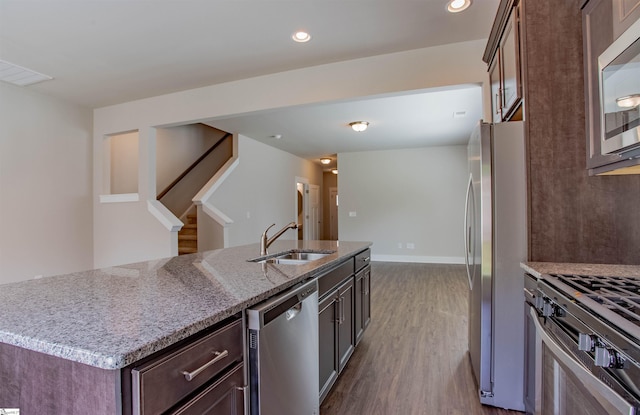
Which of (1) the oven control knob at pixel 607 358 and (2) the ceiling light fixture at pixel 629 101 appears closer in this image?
(1) the oven control knob at pixel 607 358

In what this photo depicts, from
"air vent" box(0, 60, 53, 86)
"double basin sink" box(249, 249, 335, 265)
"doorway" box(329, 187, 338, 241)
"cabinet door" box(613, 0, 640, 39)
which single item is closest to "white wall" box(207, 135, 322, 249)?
"air vent" box(0, 60, 53, 86)

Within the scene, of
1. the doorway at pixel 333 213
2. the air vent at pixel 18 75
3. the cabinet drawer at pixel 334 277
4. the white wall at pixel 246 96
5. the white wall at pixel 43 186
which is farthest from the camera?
the doorway at pixel 333 213

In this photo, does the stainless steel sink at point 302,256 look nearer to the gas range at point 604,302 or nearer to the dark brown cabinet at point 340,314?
the dark brown cabinet at point 340,314

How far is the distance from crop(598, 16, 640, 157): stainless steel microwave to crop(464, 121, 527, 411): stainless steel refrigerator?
1.53 ft

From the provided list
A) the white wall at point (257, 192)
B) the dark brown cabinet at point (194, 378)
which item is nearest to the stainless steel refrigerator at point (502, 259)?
the dark brown cabinet at point (194, 378)

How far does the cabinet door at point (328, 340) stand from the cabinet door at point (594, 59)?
1.54 m

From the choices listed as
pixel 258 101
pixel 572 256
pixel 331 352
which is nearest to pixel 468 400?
pixel 331 352

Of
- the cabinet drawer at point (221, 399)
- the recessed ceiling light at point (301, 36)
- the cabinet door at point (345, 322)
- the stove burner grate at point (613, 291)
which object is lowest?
the cabinet door at point (345, 322)

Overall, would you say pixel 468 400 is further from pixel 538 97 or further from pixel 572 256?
pixel 538 97

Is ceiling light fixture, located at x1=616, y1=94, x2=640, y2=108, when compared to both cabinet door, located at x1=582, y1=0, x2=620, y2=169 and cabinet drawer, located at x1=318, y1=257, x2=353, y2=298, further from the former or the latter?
cabinet drawer, located at x1=318, y1=257, x2=353, y2=298

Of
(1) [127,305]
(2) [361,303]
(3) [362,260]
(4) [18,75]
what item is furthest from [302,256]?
(4) [18,75]

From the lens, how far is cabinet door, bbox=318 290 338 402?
189 centimetres

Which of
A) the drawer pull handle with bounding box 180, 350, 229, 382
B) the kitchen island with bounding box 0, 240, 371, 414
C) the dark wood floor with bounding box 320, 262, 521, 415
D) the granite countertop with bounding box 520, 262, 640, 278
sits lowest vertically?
the dark wood floor with bounding box 320, 262, 521, 415

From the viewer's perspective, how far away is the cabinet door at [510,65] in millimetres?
1879
